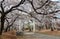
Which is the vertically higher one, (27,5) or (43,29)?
(27,5)

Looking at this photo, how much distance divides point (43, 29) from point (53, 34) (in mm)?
187

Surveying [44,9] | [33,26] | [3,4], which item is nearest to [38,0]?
[44,9]

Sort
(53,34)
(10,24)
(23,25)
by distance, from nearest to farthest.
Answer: (53,34)
(23,25)
(10,24)

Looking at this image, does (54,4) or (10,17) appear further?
(10,17)

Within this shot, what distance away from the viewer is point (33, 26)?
2.83m

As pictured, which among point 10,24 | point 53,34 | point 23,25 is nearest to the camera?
point 53,34

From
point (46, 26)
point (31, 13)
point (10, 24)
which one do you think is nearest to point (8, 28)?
point (10, 24)

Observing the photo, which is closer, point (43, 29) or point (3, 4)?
point (43, 29)

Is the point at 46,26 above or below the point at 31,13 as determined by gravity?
below

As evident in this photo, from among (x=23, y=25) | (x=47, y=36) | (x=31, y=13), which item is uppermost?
(x=31, y=13)

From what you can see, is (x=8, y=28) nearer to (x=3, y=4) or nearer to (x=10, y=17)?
(x=10, y=17)

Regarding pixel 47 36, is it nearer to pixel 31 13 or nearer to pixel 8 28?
pixel 31 13

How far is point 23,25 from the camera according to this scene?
9.53 ft

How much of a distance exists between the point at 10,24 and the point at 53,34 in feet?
2.85
